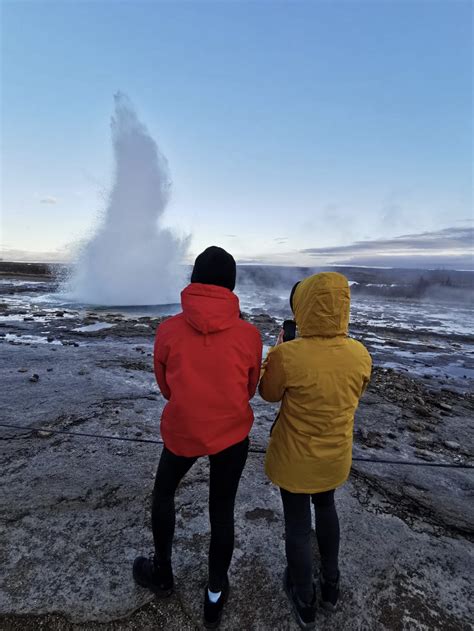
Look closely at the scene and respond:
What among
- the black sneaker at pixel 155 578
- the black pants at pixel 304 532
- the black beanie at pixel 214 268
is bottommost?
the black sneaker at pixel 155 578

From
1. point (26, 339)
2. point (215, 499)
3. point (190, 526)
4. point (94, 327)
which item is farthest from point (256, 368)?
point (94, 327)

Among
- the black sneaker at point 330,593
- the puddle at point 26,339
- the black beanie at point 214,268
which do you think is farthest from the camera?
the puddle at point 26,339

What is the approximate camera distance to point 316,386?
6.52 ft

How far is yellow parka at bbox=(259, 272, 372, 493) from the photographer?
1.97m

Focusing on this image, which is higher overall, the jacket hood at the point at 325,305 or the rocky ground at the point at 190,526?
the jacket hood at the point at 325,305

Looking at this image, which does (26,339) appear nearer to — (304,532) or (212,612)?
(212,612)

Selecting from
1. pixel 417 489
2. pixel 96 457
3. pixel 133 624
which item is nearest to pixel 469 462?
pixel 417 489

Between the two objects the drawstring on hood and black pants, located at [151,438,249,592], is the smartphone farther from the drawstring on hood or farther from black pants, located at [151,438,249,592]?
black pants, located at [151,438,249,592]

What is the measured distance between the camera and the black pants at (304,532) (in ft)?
6.97

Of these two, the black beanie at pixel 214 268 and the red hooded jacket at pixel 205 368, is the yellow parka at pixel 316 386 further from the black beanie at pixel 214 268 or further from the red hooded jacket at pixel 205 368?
the black beanie at pixel 214 268

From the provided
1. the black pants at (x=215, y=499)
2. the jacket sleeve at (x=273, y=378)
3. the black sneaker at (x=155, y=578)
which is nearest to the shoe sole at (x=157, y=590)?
the black sneaker at (x=155, y=578)

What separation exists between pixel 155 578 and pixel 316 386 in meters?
1.67

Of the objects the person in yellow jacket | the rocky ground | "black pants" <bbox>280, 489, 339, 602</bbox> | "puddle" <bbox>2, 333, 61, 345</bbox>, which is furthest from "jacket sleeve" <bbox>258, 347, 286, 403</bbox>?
"puddle" <bbox>2, 333, 61, 345</bbox>

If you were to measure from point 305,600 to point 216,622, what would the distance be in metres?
0.55
